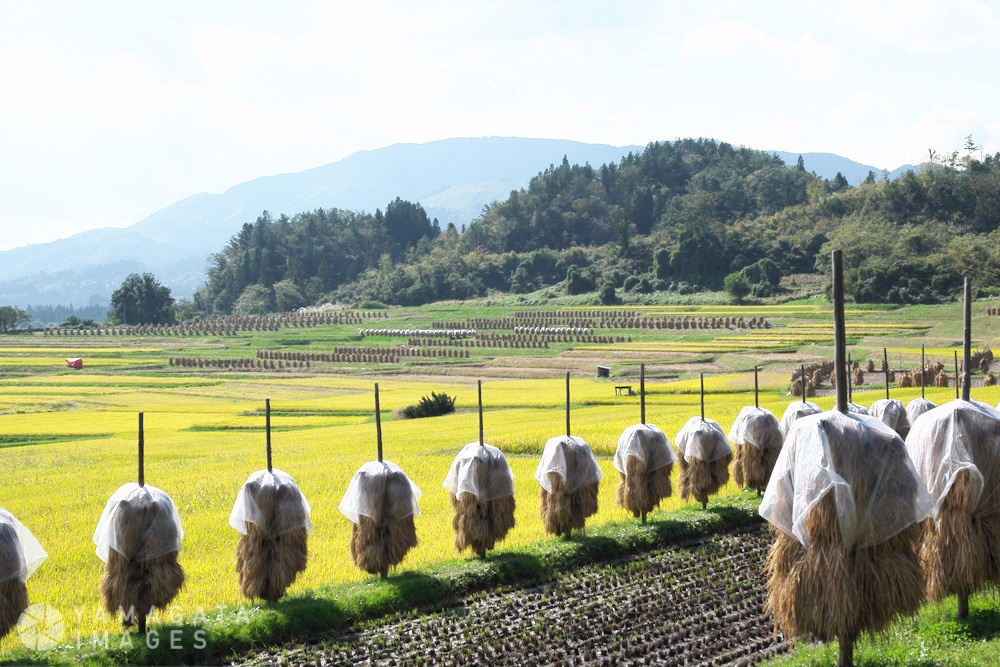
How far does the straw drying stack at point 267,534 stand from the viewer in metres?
12.2

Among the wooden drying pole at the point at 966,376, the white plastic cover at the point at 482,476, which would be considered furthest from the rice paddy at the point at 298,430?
the wooden drying pole at the point at 966,376

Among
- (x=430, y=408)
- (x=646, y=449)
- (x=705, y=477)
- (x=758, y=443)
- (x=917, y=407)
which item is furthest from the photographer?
(x=430, y=408)

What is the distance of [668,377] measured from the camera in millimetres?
50438

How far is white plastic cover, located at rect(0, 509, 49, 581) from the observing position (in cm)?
1016

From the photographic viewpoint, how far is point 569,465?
591 inches

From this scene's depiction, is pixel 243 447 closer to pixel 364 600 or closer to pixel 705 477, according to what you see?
pixel 705 477

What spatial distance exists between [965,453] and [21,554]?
10.1 metres

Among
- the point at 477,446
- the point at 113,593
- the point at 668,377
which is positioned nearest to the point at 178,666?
the point at 113,593

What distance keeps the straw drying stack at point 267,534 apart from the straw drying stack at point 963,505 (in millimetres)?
7614

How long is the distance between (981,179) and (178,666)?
119 metres

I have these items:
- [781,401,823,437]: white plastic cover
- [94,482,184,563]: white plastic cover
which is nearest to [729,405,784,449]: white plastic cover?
[781,401,823,437]: white plastic cover

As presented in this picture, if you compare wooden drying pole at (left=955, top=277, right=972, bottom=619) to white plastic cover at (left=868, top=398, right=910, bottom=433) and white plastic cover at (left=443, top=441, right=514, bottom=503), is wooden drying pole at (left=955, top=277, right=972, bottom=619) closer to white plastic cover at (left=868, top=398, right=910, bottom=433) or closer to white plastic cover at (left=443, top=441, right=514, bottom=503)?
white plastic cover at (left=443, top=441, right=514, bottom=503)

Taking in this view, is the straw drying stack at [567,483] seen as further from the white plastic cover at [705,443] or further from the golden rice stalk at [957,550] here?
the golden rice stalk at [957,550]

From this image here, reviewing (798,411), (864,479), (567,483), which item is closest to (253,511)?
(567,483)
